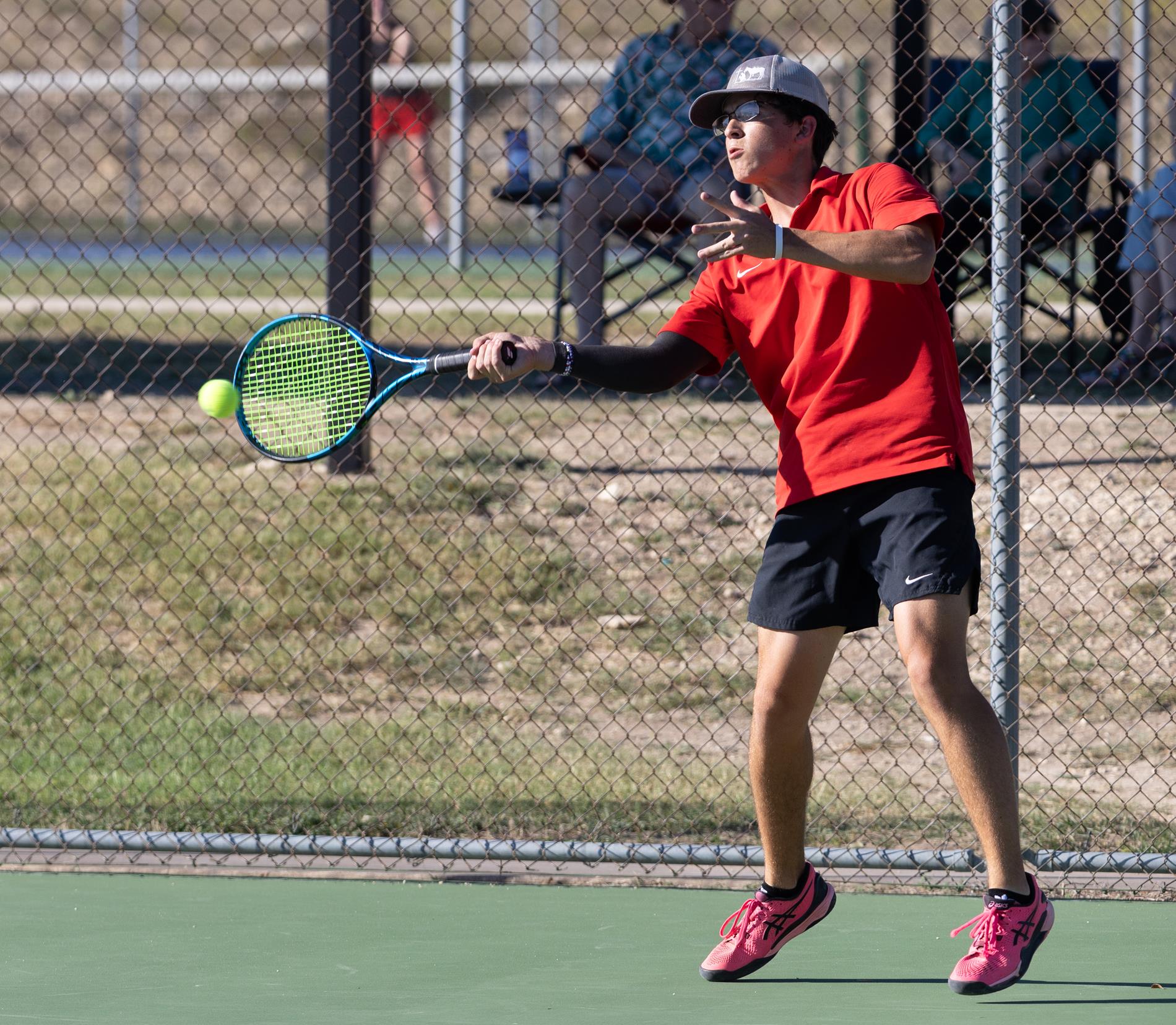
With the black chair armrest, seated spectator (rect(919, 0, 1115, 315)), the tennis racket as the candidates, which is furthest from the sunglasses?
the black chair armrest

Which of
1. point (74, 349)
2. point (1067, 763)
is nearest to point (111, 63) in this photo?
point (74, 349)

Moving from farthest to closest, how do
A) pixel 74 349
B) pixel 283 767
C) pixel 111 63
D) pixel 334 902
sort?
pixel 111 63
pixel 74 349
pixel 283 767
pixel 334 902

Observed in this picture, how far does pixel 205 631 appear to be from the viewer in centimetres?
651

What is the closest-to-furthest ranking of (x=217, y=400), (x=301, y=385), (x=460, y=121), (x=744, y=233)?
1. (x=744, y=233)
2. (x=301, y=385)
3. (x=217, y=400)
4. (x=460, y=121)

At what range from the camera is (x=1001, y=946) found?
3.51 meters

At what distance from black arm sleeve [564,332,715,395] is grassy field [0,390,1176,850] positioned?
5.50ft

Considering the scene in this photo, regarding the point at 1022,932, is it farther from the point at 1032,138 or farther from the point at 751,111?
the point at 1032,138

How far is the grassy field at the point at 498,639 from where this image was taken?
5297mm

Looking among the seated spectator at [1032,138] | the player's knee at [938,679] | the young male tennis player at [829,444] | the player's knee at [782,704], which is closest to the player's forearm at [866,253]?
the young male tennis player at [829,444]

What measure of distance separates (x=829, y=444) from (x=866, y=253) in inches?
17.1

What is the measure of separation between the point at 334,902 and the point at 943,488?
1971 millimetres

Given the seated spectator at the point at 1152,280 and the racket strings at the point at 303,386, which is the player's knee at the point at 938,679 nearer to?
the racket strings at the point at 303,386

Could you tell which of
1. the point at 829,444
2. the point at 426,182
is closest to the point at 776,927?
the point at 829,444

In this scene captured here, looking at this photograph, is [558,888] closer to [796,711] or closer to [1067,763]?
[796,711]
